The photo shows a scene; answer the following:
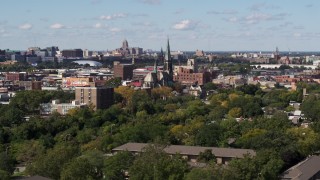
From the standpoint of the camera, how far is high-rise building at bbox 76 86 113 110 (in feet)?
178

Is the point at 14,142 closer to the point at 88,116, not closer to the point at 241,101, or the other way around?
the point at 88,116

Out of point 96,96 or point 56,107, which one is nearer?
point 56,107

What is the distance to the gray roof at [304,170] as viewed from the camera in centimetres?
2500

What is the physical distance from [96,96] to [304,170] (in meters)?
30.7

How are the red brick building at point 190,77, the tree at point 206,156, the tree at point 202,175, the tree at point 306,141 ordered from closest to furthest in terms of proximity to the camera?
the tree at point 202,175 < the tree at point 206,156 < the tree at point 306,141 < the red brick building at point 190,77

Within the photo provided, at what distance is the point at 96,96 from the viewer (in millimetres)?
54062

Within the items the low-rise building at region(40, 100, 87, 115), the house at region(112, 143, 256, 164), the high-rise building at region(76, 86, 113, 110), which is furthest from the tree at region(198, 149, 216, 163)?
the high-rise building at region(76, 86, 113, 110)

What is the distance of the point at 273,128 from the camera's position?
3541 centimetres

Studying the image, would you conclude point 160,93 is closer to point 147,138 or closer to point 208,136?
point 147,138

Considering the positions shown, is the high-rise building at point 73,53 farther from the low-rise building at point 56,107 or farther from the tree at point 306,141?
the tree at point 306,141

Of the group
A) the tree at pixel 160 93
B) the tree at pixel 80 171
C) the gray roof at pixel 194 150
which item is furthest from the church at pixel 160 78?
the tree at pixel 80 171

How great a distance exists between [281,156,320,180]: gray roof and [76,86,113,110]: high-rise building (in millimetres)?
28739

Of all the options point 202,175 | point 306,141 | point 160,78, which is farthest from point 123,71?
point 202,175

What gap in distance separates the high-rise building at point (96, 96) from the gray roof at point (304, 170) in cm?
2874
